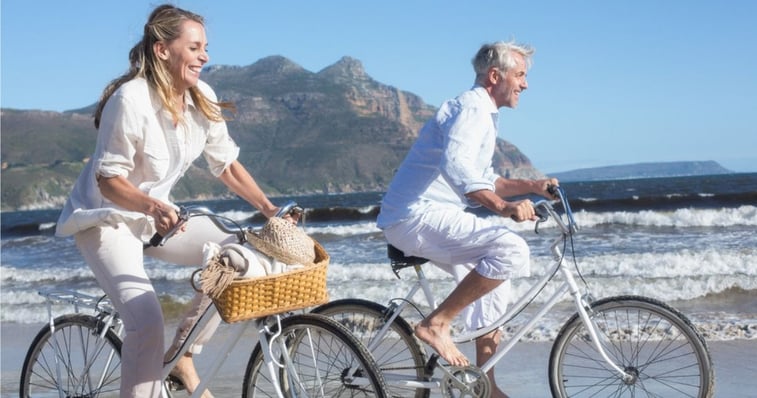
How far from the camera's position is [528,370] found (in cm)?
547

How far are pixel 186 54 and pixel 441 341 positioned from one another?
4.96 ft

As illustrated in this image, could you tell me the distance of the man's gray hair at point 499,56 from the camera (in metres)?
3.65

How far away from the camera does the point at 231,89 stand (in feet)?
625

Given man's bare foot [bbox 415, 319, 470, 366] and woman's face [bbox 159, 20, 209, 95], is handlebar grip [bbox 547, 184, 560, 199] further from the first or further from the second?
woman's face [bbox 159, 20, 209, 95]

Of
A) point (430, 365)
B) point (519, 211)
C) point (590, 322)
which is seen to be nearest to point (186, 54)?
point (519, 211)

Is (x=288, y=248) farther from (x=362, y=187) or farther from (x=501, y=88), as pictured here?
(x=362, y=187)

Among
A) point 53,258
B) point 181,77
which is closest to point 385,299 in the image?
point 181,77

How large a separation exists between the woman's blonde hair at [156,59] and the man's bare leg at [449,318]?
50.9 inches

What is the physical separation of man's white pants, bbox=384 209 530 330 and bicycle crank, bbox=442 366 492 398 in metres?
0.22

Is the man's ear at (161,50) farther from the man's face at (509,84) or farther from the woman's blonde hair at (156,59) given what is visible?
the man's face at (509,84)

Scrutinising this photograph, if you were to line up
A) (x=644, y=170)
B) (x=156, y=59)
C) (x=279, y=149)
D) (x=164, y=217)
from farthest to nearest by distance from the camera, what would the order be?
(x=644, y=170) < (x=279, y=149) < (x=156, y=59) < (x=164, y=217)

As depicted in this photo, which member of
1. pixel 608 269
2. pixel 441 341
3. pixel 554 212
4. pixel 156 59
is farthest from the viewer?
pixel 608 269

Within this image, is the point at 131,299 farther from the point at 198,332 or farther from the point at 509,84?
the point at 509,84

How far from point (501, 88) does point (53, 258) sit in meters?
18.4
